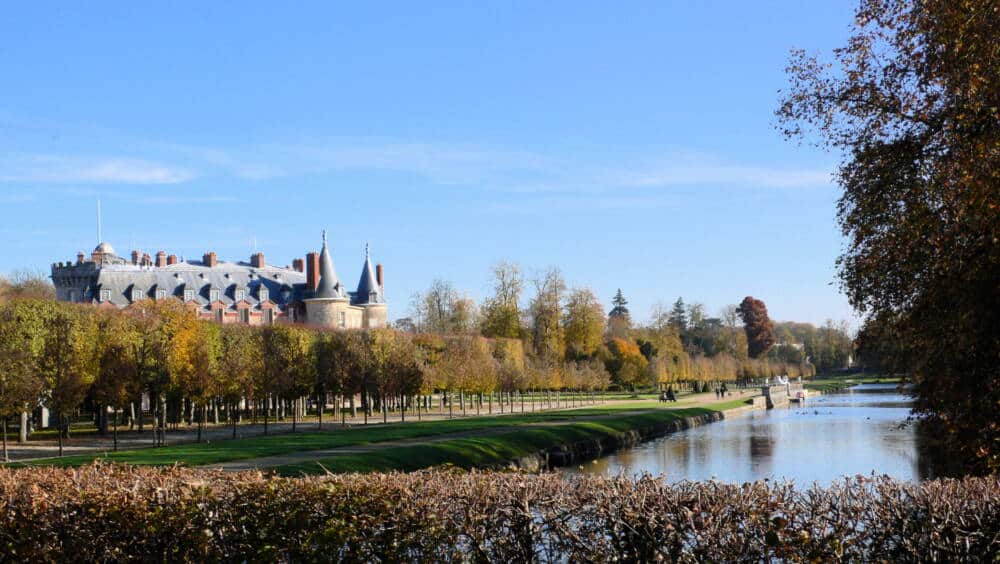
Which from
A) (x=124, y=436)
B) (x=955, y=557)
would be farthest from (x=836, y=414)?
(x=955, y=557)

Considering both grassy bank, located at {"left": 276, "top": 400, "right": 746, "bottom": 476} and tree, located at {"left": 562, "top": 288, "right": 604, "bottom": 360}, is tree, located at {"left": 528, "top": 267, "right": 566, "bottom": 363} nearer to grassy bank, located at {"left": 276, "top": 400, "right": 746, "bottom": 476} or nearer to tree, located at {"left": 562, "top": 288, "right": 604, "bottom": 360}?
tree, located at {"left": 562, "top": 288, "right": 604, "bottom": 360}

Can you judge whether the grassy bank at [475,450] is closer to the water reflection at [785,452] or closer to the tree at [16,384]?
the water reflection at [785,452]

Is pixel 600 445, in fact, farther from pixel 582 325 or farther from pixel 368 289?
pixel 368 289

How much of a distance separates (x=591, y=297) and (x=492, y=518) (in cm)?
7775

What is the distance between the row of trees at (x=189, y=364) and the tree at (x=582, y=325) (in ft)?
64.0

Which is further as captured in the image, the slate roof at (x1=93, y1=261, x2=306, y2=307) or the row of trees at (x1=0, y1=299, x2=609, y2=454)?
the slate roof at (x1=93, y1=261, x2=306, y2=307)

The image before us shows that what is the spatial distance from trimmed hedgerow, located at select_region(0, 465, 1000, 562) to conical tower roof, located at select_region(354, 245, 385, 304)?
91.1m

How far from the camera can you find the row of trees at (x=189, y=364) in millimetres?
34125

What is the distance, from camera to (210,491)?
10.1 meters

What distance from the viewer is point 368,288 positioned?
102 meters

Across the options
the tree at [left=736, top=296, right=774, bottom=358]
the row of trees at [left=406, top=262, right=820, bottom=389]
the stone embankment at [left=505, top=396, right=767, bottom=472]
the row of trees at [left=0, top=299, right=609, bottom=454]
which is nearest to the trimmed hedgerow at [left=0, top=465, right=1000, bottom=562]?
the stone embankment at [left=505, top=396, right=767, bottom=472]

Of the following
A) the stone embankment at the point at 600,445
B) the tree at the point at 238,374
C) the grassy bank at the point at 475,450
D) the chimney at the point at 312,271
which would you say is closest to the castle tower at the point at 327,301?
the chimney at the point at 312,271

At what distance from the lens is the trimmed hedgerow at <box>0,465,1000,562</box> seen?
28.5 feet

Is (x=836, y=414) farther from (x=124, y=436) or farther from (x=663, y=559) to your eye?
(x=663, y=559)
